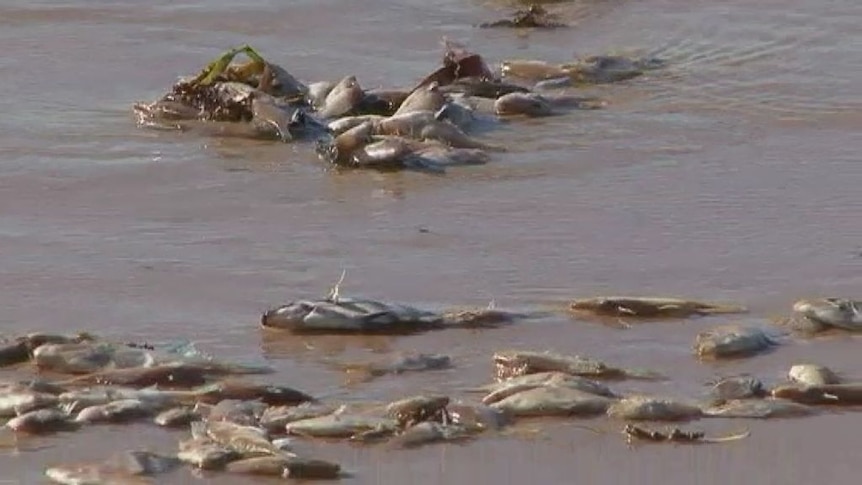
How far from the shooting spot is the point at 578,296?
5492 mm

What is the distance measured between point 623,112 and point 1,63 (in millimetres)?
2631

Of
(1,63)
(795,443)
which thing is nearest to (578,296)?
(795,443)

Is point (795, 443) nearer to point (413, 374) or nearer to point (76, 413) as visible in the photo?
point (413, 374)

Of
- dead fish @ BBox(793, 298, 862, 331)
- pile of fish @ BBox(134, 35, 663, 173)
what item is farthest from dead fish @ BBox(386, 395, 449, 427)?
pile of fish @ BBox(134, 35, 663, 173)

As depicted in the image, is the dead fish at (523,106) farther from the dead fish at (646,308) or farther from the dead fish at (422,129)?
the dead fish at (646,308)

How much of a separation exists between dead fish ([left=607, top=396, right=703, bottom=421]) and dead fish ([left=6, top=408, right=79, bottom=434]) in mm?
1215

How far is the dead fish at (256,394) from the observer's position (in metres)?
4.70

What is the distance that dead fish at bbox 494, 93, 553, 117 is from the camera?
7.65 m

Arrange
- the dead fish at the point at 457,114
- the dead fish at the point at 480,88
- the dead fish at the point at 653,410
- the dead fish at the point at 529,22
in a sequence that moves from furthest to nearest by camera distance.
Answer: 1. the dead fish at the point at 529,22
2. the dead fish at the point at 480,88
3. the dead fish at the point at 457,114
4. the dead fish at the point at 653,410

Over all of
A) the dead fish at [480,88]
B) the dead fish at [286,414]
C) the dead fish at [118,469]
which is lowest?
the dead fish at [118,469]

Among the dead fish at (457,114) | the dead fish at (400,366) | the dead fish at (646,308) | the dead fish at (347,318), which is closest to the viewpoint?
the dead fish at (400,366)

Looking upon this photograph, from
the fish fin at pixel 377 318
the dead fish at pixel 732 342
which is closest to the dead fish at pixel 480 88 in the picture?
the fish fin at pixel 377 318

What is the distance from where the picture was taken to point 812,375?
4766mm

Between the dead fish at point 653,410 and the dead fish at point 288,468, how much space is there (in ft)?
2.28
